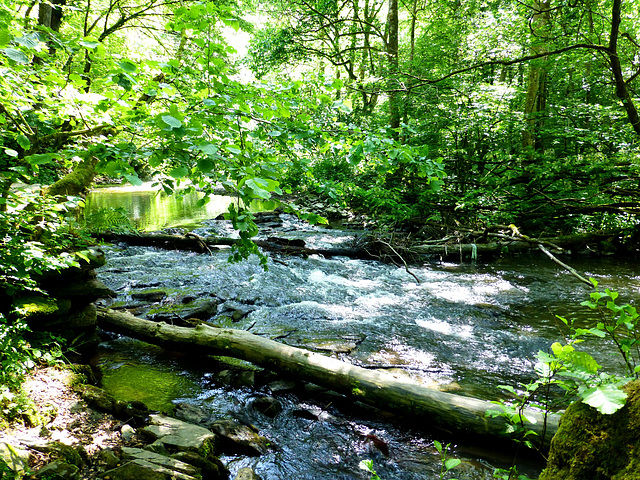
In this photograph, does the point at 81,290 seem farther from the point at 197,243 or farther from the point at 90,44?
the point at 197,243

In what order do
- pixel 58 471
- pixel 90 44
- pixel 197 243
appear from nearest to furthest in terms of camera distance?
pixel 90 44 < pixel 58 471 < pixel 197 243

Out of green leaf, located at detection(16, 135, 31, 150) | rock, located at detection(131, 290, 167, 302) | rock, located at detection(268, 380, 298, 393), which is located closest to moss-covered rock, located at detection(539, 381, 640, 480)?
rock, located at detection(268, 380, 298, 393)

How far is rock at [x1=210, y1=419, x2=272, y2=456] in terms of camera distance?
314 cm

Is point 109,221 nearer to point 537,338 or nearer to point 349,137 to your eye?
point 349,137

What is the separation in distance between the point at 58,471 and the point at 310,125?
3215mm

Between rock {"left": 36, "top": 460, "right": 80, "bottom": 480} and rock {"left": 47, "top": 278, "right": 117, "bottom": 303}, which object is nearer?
rock {"left": 36, "top": 460, "right": 80, "bottom": 480}

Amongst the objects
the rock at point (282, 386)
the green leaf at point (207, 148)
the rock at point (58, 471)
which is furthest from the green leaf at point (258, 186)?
the rock at point (282, 386)

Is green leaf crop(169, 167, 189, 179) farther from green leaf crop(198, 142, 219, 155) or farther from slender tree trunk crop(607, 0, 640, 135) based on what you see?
slender tree trunk crop(607, 0, 640, 135)

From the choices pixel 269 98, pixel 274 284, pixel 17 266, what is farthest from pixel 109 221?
pixel 269 98

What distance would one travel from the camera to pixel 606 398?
5.11 feet

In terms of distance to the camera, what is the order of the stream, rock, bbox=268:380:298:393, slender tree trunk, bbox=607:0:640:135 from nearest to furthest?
the stream → rock, bbox=268:380:298:393 → slender tree trunk, bbox=607:0:640:135

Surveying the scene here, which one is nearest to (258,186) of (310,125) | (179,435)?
(310,125)

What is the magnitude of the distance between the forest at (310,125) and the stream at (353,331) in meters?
1.38

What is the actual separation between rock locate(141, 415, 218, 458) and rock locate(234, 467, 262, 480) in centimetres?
32
